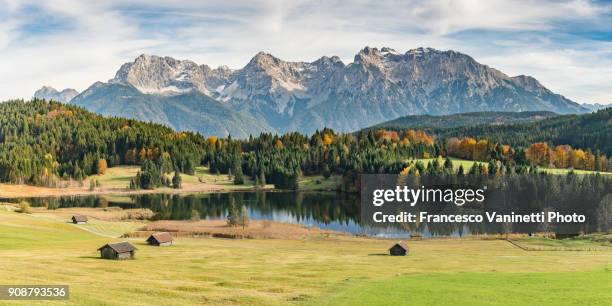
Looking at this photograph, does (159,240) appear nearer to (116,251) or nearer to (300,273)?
(116,251)

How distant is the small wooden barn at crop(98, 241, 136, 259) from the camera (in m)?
77.8

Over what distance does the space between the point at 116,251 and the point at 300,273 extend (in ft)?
80.4

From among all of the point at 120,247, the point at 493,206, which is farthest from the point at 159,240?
the point at 493,206

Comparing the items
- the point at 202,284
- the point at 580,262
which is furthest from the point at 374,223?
the point at 202,284

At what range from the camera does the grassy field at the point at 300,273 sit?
167 ft

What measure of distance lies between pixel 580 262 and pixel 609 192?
8623cm

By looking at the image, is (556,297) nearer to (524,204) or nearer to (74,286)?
(74,286)

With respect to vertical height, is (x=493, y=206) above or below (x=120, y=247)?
above

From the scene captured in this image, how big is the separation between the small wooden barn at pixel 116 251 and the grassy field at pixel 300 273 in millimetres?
1322

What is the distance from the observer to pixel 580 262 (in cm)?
7919

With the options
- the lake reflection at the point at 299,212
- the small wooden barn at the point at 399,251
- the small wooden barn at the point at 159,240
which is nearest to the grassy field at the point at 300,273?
the small wooden barn at the point at 399,251

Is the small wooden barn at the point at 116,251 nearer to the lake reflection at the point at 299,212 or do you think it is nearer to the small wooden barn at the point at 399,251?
the small wooden barn at the point at 399,251

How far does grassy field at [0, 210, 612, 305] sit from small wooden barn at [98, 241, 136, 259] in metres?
1.32

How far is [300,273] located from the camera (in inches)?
2675
